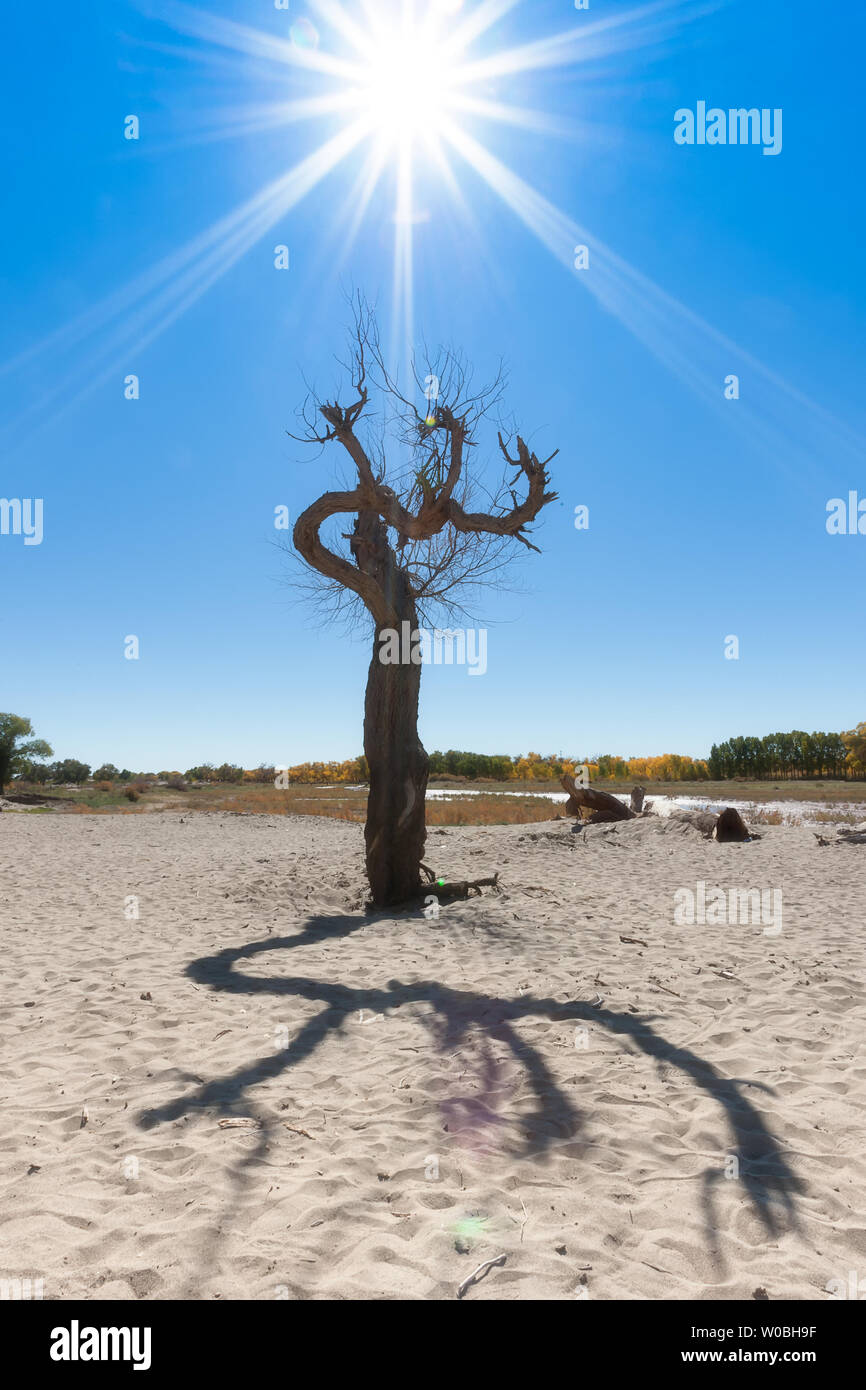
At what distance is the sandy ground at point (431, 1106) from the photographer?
10.4ft

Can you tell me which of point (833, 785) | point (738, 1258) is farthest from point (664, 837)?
point (833, 785)

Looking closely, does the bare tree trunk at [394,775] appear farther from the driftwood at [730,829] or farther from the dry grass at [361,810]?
the dry grass at [361,810]

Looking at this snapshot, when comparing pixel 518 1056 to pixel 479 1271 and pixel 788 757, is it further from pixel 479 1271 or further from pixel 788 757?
pixel 788 757

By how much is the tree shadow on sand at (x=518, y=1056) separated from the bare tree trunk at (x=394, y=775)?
10.8ft

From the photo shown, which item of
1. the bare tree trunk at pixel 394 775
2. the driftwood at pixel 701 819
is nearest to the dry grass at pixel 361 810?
the driftwood at pixel 701 819

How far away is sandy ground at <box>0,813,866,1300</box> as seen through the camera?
3.16m

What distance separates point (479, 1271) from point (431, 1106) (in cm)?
165

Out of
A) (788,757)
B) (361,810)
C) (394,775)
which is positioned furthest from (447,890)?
(788,757)

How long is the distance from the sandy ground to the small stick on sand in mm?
42
